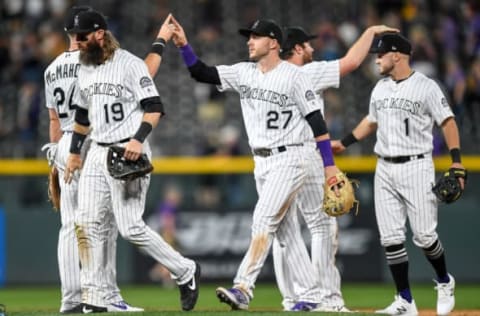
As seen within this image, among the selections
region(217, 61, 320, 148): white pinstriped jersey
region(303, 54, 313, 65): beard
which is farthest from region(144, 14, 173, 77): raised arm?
region(303, 54, 313, 65): beard

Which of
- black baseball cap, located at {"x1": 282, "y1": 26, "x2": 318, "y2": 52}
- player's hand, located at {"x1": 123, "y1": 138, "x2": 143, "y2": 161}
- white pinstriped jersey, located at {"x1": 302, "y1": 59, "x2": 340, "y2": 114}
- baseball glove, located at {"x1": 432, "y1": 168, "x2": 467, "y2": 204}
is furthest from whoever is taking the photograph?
black baseball cap, located at {"x1": 282, "y1": 26, "x2": 318, "y2": 52}

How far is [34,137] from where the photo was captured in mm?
15461

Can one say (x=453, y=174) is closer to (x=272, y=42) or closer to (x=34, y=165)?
(x=272, y=42)

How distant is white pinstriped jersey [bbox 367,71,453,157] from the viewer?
8.67 metres

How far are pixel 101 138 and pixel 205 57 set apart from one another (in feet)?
29.3

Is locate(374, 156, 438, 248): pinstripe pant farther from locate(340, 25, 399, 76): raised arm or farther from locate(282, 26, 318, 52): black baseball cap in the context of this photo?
locate(282, 26, 318, 52): black baseball cap

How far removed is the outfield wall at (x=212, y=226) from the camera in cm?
1447

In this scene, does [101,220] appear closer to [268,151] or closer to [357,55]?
[268,151]

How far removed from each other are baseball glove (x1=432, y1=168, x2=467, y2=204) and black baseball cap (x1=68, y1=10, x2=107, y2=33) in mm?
2958

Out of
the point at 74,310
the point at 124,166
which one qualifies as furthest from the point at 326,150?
the point at 74,310

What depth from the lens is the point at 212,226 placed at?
14.8m

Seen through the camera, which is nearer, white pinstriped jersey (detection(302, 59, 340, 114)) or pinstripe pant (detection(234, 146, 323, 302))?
pinstripe pant (detection(234, 146, 323, 302))

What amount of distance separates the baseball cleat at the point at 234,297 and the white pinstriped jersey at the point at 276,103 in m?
1.16

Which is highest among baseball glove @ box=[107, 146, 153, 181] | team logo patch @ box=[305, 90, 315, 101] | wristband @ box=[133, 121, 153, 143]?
team logo patch @ box=[305, 90, 315, 101]
